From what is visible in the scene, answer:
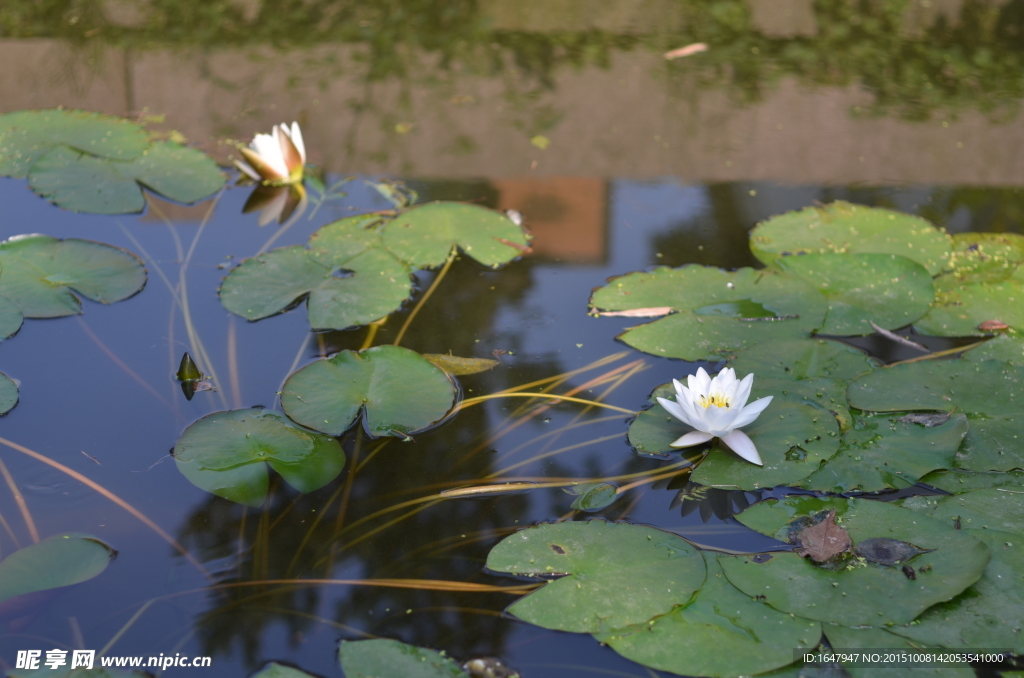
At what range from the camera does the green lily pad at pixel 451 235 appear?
2.32 meters

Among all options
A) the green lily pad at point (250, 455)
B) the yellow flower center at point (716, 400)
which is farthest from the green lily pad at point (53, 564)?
the yellow flower center at point (716, 400)

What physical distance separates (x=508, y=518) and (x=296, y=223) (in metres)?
1.38

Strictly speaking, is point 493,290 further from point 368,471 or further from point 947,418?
point 947,418

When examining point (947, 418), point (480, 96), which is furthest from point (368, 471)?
point (480, 96)

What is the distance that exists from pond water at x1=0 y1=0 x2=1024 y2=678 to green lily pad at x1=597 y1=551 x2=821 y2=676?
0.05 metres

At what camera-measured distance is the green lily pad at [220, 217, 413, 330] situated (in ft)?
6.79

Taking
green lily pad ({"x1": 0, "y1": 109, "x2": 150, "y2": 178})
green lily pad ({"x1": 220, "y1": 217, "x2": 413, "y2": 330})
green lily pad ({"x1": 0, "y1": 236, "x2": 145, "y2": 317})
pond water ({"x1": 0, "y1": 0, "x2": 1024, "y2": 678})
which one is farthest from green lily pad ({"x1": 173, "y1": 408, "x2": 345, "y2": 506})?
green lily pad ({"x1": 0, "y1": 109, "x2": 150, "y2": 178})

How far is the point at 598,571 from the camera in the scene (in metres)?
1.42

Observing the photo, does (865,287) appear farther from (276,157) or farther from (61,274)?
(61,274)

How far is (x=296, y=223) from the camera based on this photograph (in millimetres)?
2482

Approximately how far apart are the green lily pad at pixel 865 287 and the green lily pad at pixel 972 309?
37 mm

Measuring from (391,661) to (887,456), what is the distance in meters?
1.12

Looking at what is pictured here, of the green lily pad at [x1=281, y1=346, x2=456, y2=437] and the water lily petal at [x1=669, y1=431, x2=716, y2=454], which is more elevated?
the green lily pad at [x1=281, y1=346, x2=456, y2=437]

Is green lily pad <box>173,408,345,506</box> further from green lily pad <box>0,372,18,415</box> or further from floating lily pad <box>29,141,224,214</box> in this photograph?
floating lily pad <box>29,141,224,214</box>
